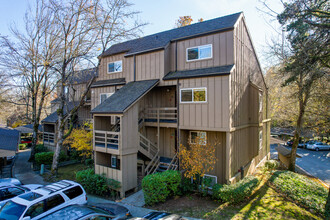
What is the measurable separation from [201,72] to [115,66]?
9.47m

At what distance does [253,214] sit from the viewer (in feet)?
30.2

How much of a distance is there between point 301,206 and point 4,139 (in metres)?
23.0

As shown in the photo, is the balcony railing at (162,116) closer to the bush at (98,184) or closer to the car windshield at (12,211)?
the bush at (98,184)

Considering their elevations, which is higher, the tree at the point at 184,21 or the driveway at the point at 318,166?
the tree at the point at 184,21

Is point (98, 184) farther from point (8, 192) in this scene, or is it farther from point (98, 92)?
point (98, 92)

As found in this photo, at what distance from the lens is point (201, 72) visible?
12430 millimetres

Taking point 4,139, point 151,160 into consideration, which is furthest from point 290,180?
point 4,139

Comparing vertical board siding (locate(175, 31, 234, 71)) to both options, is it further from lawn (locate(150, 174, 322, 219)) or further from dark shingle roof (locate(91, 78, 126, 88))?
lawn (locate(150, 174, 322, 219))

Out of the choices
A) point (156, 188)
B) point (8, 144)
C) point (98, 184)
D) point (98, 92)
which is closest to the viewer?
point (156, 188)

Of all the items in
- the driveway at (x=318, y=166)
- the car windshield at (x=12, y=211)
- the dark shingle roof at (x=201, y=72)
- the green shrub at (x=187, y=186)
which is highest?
the dark shingle roof at (x=201, y=72)

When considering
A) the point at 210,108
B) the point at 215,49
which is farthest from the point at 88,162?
the point at 215,49

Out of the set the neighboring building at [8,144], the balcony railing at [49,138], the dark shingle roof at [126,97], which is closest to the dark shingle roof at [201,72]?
the dark shingle roof at [126,97]

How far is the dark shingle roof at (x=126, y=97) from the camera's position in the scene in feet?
39.6

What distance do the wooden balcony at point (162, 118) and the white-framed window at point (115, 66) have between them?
545 cm
